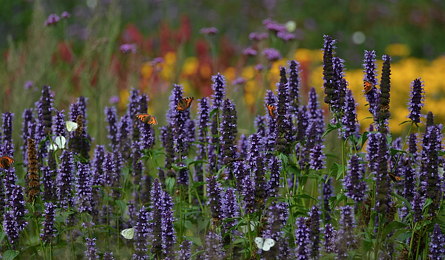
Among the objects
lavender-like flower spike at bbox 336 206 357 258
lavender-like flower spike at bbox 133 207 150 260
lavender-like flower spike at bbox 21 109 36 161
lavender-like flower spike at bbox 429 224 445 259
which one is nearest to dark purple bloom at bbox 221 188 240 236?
lavender-like flower spike at bbox 133 207 150 260

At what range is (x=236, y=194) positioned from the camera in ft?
14.1

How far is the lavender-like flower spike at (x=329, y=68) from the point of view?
160 inches

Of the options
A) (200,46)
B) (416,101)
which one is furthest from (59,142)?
(200,46)

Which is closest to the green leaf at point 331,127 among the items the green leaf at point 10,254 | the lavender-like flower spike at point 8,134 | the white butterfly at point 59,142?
the white butterfly at point 59,142

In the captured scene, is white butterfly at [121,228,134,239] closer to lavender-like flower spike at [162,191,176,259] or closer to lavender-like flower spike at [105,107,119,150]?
lavender-like flower spike at [162,191,176,259]

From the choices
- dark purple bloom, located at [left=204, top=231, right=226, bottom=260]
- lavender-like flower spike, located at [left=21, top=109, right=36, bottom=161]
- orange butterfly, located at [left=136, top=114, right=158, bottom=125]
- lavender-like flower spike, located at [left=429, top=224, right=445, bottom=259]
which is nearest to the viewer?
dark purple bloom, located at [left=204, top=231, right=226, bottom=260]

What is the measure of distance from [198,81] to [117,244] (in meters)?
6.00

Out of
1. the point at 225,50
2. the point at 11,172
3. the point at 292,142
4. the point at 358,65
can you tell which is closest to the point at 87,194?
the point at 11,172

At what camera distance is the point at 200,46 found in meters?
11.3

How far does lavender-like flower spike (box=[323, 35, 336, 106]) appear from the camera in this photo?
407 centimetres

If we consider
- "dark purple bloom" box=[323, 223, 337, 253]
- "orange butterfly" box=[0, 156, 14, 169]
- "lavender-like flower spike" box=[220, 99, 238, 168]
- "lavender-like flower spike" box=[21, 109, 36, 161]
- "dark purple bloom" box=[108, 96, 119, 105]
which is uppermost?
"dark purple bloom" box=[108, 96, 119, 105]

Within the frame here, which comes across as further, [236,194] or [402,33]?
[402,33]

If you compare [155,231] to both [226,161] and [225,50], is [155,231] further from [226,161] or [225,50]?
[225,50]

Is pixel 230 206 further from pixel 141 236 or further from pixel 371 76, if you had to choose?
Answer: pixel 371 76
